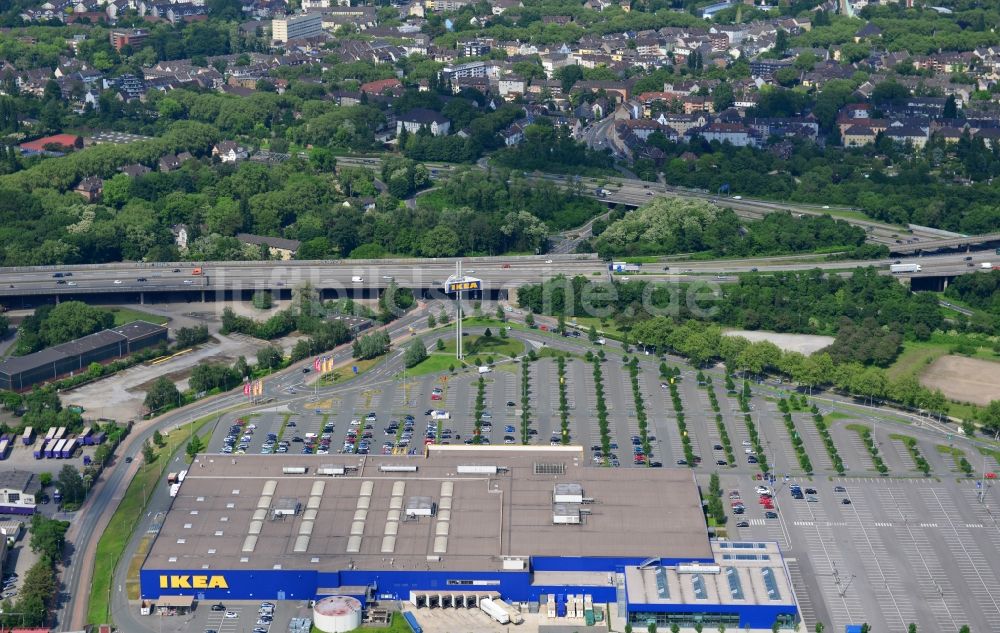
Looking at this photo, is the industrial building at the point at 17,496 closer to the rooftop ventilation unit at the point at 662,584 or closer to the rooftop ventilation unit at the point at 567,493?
the rooftop ventilation unit at the point at 567,493

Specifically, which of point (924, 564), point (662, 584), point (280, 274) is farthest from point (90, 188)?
point (924, 564)

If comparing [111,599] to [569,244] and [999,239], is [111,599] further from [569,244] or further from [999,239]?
[999,239]

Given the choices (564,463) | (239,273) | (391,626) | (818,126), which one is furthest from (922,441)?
(818,126)

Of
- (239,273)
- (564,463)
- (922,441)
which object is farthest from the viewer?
(239,273)

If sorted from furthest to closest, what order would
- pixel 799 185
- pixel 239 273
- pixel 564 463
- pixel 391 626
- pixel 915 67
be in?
pixel 915 67
pixel 799 185
pixel 239 273
pixel 564 463
pixel 391 626

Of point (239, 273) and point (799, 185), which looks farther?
point (799, 185)
